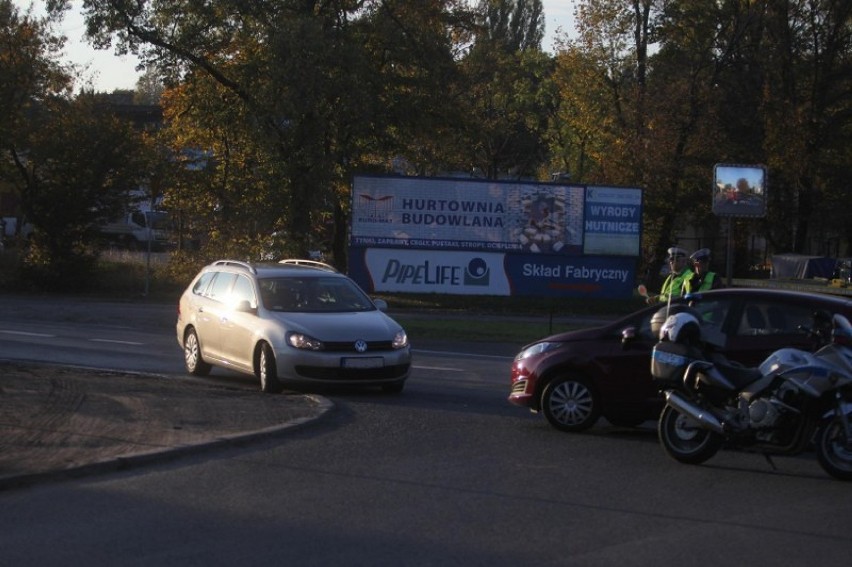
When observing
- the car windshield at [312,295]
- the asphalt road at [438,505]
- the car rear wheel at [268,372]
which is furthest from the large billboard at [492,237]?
the asphalt road at [438,505]

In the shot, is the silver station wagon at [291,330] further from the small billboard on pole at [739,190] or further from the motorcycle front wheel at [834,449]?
the small billboard on pole at [739,190]

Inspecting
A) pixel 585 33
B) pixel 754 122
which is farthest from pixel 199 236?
pixel 754 122

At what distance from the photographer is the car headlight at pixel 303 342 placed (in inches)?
538

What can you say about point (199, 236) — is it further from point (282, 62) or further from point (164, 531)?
point (164, 531)

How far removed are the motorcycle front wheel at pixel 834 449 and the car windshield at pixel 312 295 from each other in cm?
715

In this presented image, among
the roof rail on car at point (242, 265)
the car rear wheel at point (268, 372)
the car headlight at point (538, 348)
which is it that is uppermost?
the roof rail on car at point (242, 265)

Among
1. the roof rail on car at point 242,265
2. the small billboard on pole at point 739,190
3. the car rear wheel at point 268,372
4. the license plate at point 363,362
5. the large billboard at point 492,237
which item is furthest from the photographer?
the large billboard at point 492,237

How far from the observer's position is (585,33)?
150 feet

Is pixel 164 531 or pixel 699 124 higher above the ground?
pixel 699 124

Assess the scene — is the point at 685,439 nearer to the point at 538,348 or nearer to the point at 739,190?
the point at 538,348

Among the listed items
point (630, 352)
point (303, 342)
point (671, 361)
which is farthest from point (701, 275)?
point (303, 342)

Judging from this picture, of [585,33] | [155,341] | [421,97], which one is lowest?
[155,341]

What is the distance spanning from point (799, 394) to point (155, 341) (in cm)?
1594

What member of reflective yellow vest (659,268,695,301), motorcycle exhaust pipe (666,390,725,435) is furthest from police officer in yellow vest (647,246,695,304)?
motorcycle exhaust pipe (666,390,725,435)
